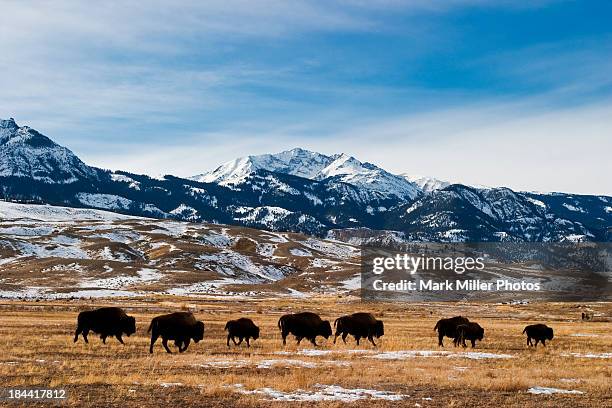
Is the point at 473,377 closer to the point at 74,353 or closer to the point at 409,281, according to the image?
the point at 74,353

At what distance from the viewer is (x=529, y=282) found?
17725cm

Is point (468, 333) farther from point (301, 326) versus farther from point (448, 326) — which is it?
point (301, 326)

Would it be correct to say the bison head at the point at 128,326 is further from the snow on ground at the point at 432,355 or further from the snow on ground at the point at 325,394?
the snow on ground at the point at 325,394

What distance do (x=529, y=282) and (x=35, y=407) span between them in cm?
18037

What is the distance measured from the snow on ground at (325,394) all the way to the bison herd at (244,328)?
35.2 feet

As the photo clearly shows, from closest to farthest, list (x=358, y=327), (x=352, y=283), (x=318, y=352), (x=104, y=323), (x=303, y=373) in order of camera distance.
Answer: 1. (x=303, y=373)
2. (x=318, y=352)
3. (x=104, y=323)
4. (x=358, y=327)
5. (x=352, y=283)

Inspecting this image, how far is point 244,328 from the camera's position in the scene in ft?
108

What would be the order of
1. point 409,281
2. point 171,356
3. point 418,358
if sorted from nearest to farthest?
point 171,356 → point 418,358 → point 409,281

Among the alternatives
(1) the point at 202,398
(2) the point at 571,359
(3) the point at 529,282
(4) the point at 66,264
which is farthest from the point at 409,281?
(1) the point at 202,398

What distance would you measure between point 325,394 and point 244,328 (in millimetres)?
16186

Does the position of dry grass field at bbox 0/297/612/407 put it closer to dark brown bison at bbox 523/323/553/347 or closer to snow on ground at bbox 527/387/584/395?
snow on ground at bbox 527/387/584/395

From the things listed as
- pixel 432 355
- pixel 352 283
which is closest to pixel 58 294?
pixel 352 283

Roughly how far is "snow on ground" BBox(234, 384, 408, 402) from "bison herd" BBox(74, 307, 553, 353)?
35.2 ft

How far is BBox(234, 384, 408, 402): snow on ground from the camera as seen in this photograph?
54.6 ft
